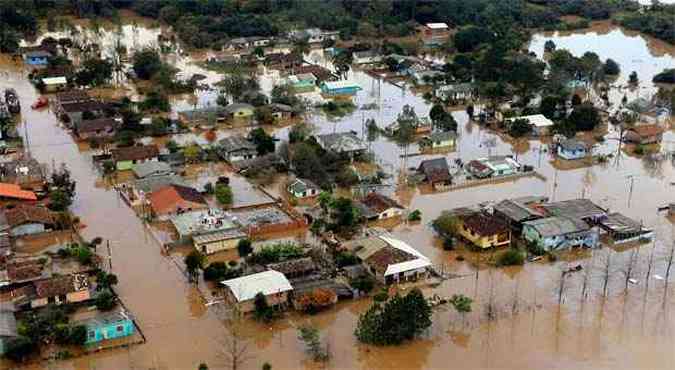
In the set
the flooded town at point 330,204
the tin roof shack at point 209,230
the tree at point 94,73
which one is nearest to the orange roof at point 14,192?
the flooded town at point 330,204

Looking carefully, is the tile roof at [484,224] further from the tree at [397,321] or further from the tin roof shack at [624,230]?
the tree at [397,321]

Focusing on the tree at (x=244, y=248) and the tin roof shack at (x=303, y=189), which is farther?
the tin roof shack at (x=303, y=189)

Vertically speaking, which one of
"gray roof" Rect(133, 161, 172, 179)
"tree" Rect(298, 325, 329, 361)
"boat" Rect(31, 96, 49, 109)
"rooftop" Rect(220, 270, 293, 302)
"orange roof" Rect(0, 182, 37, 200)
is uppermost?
"boat" Rect(31, 96, 49, 109)

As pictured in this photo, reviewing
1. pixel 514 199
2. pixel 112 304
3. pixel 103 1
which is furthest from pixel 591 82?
pixel 103 1

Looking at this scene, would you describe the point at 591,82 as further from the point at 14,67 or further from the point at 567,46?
the point at 14,67

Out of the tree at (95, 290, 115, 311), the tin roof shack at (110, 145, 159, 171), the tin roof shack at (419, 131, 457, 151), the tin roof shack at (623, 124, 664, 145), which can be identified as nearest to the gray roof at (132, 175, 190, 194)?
the tin roof shack at (110, 145, 159, 171)

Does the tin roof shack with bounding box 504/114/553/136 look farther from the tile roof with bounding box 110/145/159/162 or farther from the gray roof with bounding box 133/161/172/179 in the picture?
the tile roof with bounding box 110/145/159/162

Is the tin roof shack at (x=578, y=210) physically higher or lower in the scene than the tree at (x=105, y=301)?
higher

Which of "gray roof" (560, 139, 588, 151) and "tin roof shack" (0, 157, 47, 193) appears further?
"gray roof" (560, 139, 588, 151)
